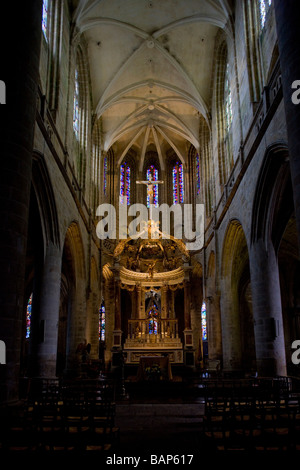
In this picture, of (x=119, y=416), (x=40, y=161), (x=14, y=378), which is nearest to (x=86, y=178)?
(x=40, y=161)

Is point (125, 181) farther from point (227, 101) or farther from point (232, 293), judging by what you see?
point (232, 293)

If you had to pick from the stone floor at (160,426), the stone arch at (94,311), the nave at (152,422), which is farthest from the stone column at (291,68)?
the stone arch at (94,311)

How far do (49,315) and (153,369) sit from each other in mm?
5772

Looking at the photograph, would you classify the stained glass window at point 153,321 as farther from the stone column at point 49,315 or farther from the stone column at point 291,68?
the stone column at point 291,68

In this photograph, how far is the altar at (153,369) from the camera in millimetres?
17078

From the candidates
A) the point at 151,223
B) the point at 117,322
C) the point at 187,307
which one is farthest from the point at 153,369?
the point at 151,223

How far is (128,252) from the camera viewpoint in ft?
92.7

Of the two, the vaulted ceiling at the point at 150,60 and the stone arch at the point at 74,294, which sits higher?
the vaulted ceiling at the point at 150,60

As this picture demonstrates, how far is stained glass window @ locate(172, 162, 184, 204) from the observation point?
103ft

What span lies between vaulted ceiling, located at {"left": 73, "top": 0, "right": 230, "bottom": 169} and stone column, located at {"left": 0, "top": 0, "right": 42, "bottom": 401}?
10.5 m

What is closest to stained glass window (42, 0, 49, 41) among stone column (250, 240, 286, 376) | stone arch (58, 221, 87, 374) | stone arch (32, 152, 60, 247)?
stone arch (32, 152, 60, 247)

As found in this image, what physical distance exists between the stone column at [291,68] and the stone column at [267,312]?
5.99 metres

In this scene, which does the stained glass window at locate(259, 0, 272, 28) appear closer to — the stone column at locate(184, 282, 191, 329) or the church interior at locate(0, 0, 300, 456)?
the church interior at locate(0, 0, 300, 456)

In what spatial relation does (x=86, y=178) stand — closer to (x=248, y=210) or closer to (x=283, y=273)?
(x=248, y=210)
